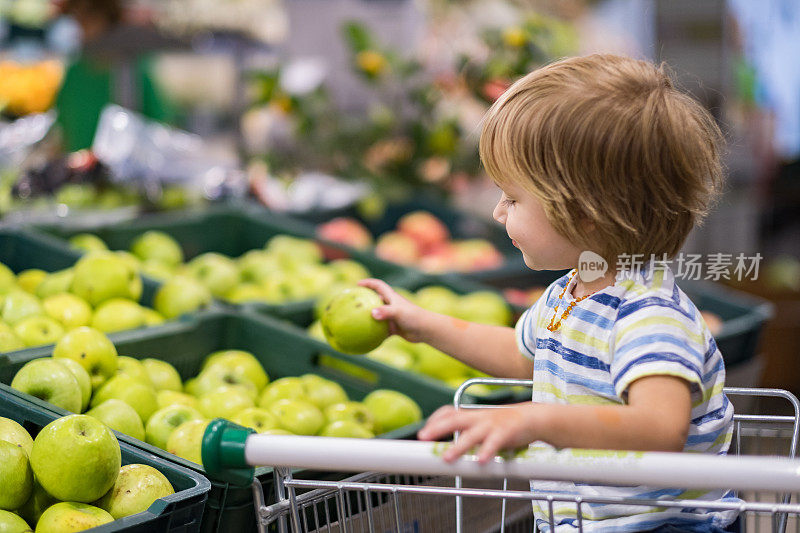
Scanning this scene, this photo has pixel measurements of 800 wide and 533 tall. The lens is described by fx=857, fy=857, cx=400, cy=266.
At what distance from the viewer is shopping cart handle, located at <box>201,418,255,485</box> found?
0.98 m

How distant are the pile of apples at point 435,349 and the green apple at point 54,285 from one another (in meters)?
0.66

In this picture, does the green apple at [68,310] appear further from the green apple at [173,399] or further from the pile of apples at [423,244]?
the pile of apples at [423,244]

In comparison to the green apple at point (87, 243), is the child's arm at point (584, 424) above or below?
below

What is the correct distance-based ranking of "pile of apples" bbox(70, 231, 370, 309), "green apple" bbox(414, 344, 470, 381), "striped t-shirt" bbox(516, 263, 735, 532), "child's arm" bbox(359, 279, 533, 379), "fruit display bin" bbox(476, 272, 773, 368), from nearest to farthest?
"striped t-shirt" bbox(516, 263, 735, 532)
"child's arm" bbox(359, 279, 533, 379)
"green apple" bbox(414, 344, 470, 381)
"fruit display bin" bbox(476, 272, 773, 368)
"pile of apples" bbox(70, 231, 370, 309)

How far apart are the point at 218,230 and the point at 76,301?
111 cm

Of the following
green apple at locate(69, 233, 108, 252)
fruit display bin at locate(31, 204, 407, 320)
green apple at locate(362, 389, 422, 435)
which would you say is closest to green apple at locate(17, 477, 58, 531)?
green apple at locate(362, 389, 422, 435)

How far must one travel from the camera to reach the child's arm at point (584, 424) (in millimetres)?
917

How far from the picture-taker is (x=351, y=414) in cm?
182

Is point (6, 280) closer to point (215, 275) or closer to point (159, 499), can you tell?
point (215, 275)

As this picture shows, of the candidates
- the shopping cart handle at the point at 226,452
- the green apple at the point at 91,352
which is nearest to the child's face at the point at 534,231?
the shopping cart handle at the point at 226,452

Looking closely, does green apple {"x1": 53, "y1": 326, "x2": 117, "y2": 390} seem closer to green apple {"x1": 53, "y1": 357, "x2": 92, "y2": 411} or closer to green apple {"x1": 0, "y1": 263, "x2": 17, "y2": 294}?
green apple {"x1": 53, "y1": 357, "x2": 92, "y2": 411}

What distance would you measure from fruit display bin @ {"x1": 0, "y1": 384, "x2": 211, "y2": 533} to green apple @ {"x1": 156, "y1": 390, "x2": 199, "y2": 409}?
30 cm

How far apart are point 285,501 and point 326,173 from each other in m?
2.91

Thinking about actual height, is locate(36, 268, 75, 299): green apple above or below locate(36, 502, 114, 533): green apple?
above
